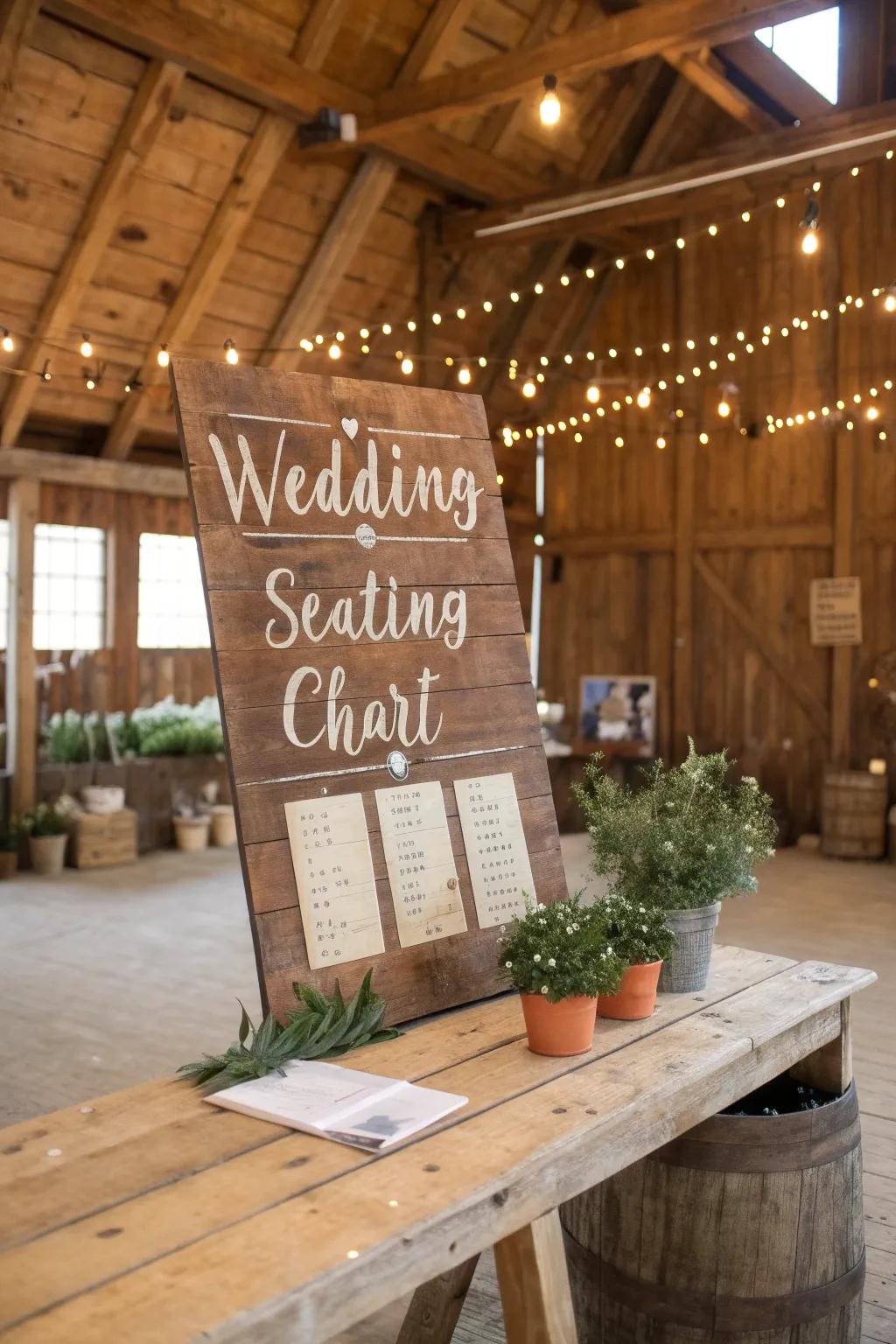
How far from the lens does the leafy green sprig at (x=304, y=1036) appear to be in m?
1.93

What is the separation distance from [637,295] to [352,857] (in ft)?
28.7

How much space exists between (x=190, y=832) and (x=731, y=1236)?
6871mm

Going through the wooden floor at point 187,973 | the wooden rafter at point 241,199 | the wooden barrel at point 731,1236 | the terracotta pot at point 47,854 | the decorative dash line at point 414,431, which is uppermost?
the wooden rafter at point 241,199

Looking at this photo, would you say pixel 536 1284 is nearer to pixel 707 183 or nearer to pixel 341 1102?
pixel 341 1102

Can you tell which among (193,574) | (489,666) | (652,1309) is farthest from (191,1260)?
(193,574)

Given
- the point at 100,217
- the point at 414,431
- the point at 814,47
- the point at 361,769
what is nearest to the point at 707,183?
the point at 814,47

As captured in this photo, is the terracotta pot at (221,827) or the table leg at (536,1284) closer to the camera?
the table leg at (536,1284)

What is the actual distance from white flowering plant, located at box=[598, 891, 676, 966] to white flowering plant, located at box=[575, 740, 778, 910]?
0.31 feet

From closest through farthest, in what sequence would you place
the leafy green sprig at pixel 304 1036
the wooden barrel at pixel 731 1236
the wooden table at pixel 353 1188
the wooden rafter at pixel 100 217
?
1. the wooden table at pixel 353 1188
2. the leafy green sprig at pixel 304 1036
3. the wooden barrel at pixel 731 1236
4. the wooden rafter at pixel 100 217

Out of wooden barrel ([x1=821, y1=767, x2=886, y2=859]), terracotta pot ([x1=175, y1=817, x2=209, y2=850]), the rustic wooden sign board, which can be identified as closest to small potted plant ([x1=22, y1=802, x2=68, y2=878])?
terracotta pot ([x1=175, y1=817, x2=209, y2=850])

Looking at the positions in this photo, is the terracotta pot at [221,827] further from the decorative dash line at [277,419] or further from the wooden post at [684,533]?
the decorative dash line at [277,419]

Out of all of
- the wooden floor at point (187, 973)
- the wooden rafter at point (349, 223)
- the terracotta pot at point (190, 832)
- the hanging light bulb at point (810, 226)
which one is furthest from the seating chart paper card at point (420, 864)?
the terracotta pot at point (190, 832)

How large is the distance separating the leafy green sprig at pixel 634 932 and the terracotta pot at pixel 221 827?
271 inches

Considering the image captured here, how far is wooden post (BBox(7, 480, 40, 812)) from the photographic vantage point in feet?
26.1
